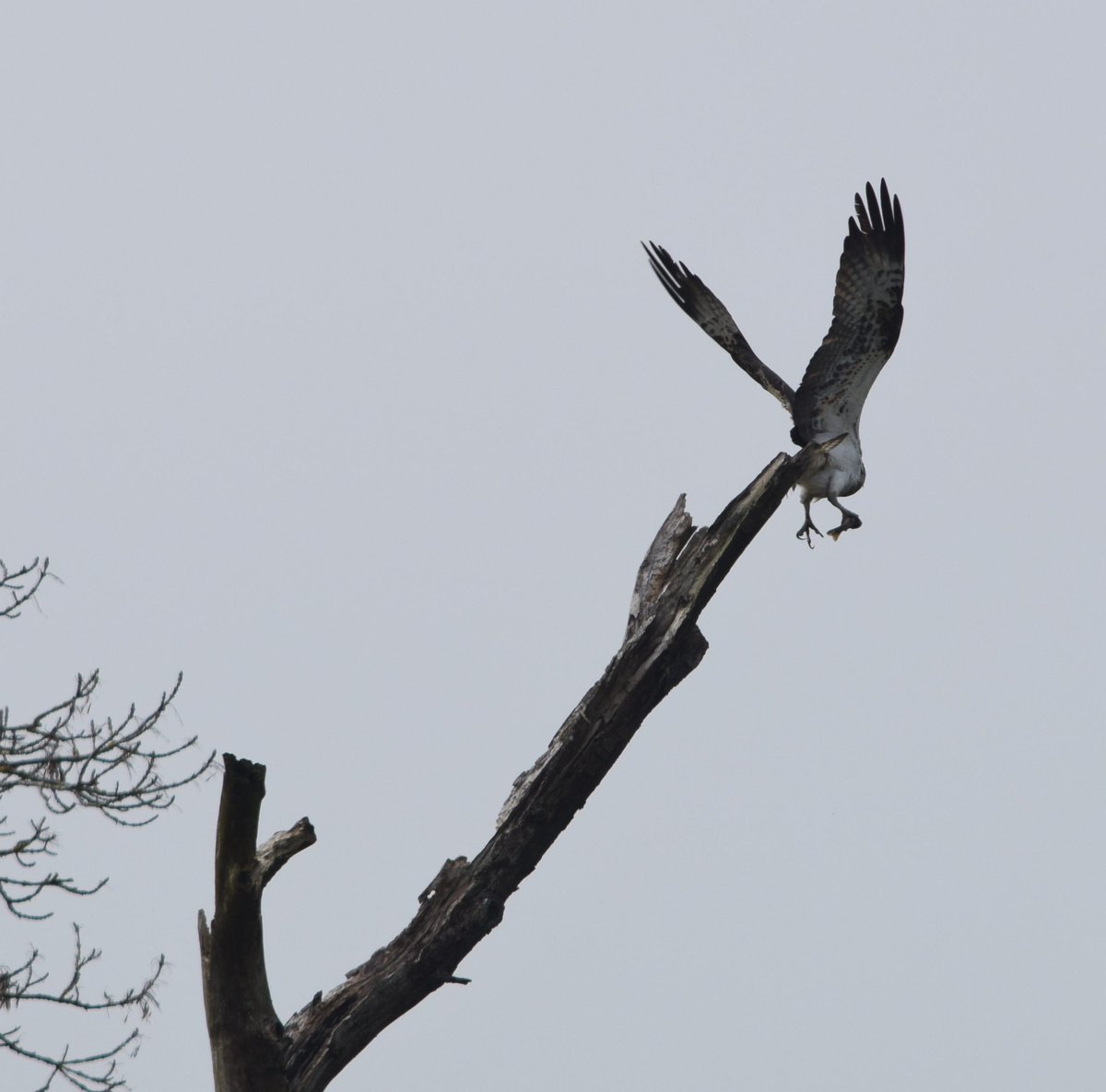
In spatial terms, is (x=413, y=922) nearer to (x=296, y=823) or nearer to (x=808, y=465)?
(x=296, y=823)

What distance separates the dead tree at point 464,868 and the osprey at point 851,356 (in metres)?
2.22

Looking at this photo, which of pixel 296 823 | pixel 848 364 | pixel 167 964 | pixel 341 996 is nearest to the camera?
pixel 296 823

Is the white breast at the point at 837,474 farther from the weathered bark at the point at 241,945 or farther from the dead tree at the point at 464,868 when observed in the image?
the weathered bark at the point at 241,945

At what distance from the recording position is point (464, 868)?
5.79m

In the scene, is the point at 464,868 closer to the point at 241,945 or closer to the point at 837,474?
the point at 241,945

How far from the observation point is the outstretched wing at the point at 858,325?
8.15 m

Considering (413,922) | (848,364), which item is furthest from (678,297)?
(413,922)

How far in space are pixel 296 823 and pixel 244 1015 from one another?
2.79 feet

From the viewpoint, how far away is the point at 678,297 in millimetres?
8898

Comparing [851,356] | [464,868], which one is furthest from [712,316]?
[464,868]

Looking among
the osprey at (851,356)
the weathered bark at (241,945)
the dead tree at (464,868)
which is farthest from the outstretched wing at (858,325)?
the weathered bark at (241,945)

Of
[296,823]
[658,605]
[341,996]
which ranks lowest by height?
[341,996]

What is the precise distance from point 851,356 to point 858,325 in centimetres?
19

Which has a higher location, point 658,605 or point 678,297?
point 678,297
